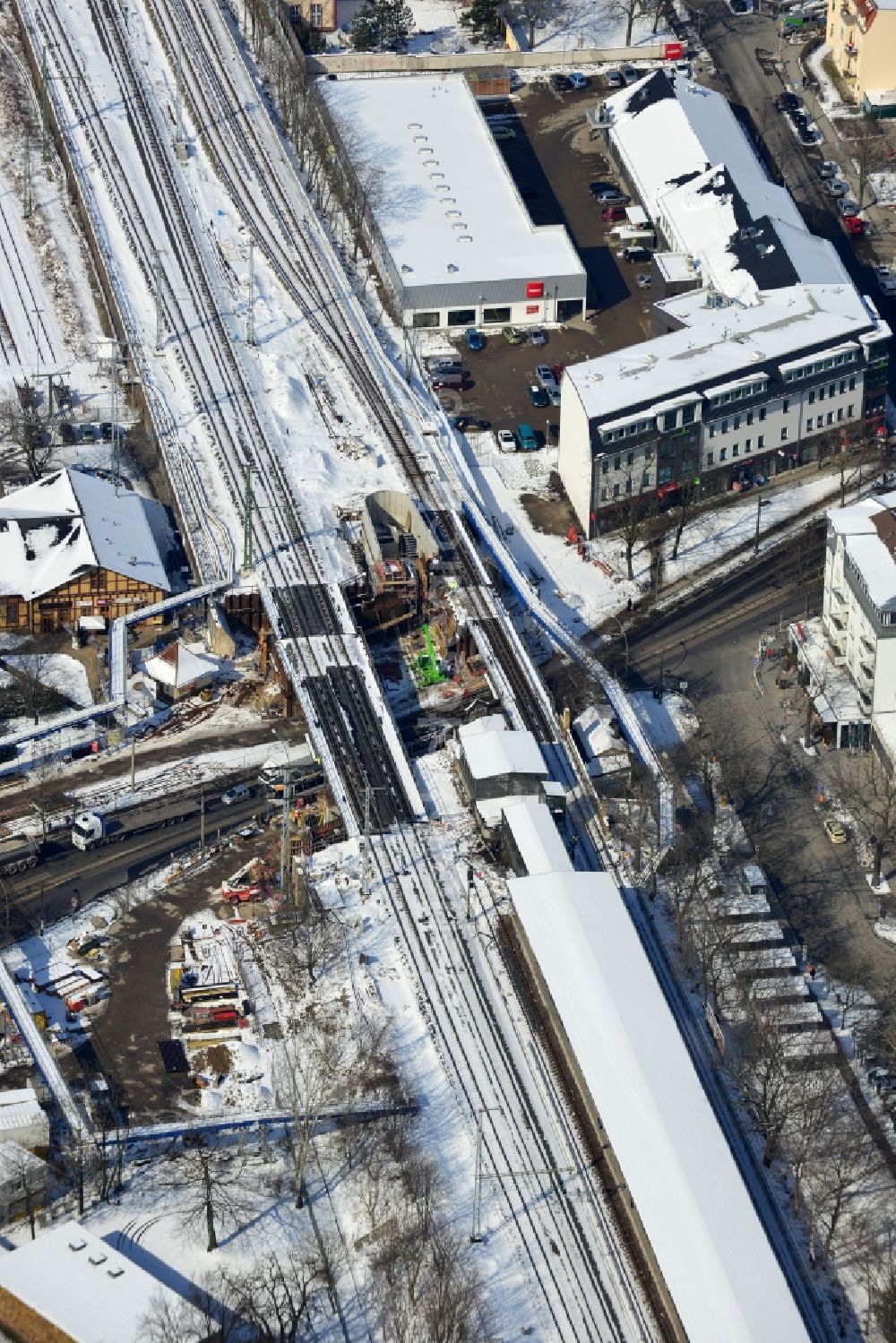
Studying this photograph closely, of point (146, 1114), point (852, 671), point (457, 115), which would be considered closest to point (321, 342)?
point (457, 115)

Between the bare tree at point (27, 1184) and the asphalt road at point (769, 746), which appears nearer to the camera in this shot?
the bare tree at point (27, 1184)

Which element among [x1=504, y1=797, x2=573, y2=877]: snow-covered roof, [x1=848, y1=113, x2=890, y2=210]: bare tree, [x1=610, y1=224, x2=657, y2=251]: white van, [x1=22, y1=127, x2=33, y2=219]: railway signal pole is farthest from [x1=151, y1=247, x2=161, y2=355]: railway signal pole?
[x1=504, y1=797, x2=573, y2=877]: snow-covered roof

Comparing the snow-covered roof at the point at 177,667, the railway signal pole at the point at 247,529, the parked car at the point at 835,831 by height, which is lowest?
the parked car at the point at 835,831

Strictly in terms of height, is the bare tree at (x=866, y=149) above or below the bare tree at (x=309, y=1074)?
above

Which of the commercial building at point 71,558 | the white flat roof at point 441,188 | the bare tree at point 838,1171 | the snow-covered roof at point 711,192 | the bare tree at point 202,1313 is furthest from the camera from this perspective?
the white flat roof at point 441,188

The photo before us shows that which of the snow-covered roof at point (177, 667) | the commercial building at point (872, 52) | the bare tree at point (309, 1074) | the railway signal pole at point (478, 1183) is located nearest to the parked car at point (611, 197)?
the commercial building at point (872, 52)

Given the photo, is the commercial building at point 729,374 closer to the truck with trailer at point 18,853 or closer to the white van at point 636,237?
the white van at point 636,237

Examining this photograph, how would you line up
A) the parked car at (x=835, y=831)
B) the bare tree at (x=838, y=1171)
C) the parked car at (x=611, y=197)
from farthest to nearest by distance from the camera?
the parked car at (x=611, y=197) → the parked car at (x=835, y=831) → the bare tree at (x=838, y=1171)
